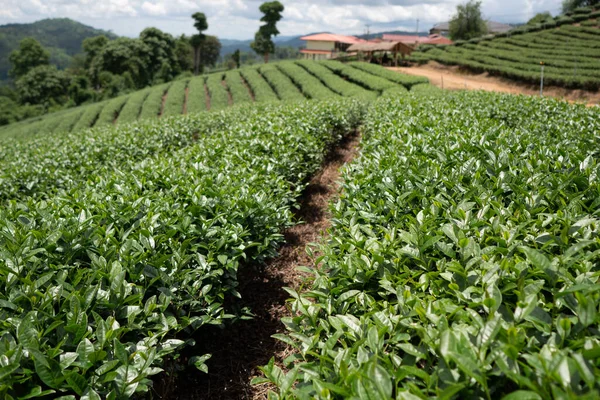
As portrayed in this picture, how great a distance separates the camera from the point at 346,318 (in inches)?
65.9

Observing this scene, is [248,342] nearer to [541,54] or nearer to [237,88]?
[237,88]

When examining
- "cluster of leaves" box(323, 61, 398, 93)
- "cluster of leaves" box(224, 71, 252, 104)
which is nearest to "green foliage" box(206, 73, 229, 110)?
"cluster of leaves" box(224, 71, 252, 104)

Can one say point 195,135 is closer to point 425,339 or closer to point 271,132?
point 271,132

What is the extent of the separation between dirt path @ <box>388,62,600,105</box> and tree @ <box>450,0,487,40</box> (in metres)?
25.8

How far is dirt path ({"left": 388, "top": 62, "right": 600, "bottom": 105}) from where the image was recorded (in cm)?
2255

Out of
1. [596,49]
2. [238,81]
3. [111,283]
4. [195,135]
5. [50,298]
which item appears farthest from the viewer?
[238,81]

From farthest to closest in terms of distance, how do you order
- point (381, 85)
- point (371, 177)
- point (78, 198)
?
point (381, 85) → point (78, 198) → point (371, 177)

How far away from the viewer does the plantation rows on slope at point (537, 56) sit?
944 inches

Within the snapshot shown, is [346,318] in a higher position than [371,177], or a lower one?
lower

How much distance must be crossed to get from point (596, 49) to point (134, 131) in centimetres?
3523

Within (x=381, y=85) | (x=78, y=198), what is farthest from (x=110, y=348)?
(x=381, y=85)

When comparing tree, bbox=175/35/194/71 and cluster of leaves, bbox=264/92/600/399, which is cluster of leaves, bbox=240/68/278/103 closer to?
cluster of leaves, bbox=264/92/600/399

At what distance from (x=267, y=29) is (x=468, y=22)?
29.0 meters

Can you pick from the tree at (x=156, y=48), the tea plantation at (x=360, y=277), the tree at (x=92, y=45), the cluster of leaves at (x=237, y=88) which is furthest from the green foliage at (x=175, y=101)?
the tree at (x=92, y=45)
